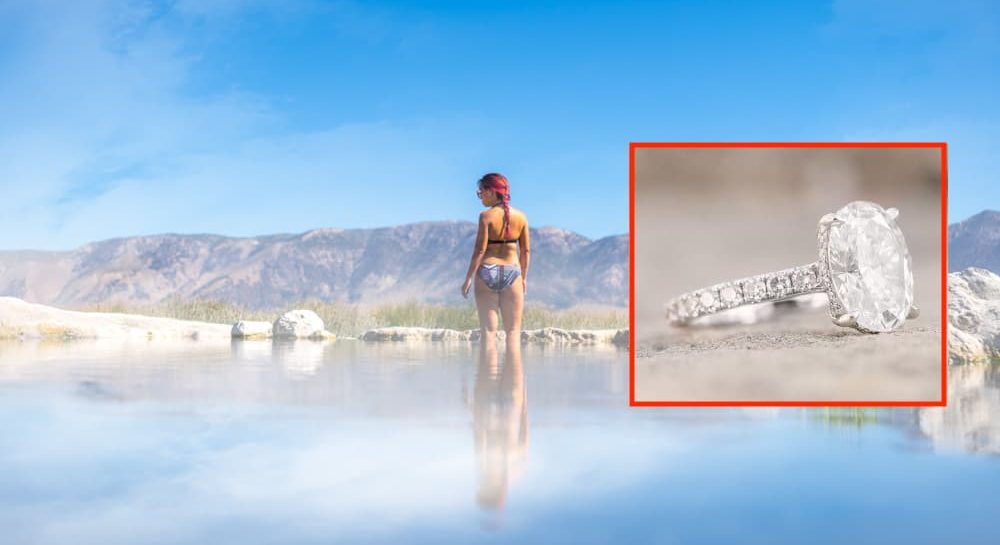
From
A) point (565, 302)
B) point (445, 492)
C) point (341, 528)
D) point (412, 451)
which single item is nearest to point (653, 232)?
point (412, 451)

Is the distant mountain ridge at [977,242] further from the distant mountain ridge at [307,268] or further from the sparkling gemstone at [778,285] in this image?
the sparkling gemstone at [778,285]

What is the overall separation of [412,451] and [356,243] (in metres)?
67.1

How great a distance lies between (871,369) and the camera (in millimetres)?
4098

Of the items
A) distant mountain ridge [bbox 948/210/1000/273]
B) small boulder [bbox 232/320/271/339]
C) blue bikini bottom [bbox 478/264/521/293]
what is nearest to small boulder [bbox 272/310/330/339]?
small boulder [bbox 232/320/271/339]

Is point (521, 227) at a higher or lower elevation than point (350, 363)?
higher

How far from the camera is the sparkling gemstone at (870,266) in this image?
4.02 meters

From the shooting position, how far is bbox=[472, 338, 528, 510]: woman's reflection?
2.65 meters

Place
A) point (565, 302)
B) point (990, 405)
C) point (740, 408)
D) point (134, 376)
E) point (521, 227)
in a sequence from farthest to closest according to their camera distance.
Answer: point (565, 302) → point (134, 376) → point (521, 227) → point (990, 405) → point (740, 408)

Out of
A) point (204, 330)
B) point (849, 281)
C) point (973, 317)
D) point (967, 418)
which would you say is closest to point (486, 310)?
point (849, 281)

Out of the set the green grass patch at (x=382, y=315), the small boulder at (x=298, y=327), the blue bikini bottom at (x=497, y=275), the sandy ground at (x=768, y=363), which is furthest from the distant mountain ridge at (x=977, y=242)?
the sandy ground at (x=768, y=363)

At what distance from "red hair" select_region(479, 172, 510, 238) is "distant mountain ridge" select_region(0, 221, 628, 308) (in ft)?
168

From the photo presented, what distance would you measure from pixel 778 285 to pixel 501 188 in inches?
90.7

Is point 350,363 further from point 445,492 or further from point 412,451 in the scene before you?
point 445,492

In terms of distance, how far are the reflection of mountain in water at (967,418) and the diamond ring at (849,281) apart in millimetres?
537
